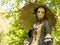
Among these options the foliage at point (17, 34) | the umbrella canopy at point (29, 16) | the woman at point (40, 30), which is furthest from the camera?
the foliage at point (17, 34)

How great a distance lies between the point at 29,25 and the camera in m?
6.30

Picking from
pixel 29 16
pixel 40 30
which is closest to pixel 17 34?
pixel 29 16

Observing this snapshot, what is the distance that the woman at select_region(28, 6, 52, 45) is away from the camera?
5.62 m

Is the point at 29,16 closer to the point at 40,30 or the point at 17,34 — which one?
the point at 40,30

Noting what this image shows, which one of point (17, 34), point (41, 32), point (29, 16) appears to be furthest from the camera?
point (17, 34)

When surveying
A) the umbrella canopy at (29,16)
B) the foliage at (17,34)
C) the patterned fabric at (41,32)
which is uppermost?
the umbrella canopy at (29,16)

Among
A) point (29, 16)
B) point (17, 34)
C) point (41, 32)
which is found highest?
point (29, 16)

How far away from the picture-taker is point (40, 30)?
5.77 m

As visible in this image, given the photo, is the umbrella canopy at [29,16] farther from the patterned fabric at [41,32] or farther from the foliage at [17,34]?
the foliage at [17,34]

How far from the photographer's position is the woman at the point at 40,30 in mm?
5625

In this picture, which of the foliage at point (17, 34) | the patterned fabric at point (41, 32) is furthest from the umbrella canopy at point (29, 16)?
the foliage at point (17, 34)

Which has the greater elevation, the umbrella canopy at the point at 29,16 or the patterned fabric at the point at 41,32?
the umbrella canopy at the point at 29,16

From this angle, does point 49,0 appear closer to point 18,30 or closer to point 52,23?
point 18,30

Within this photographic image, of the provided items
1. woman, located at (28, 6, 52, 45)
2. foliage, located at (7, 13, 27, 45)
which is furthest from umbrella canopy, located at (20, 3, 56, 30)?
foliage, located at (7, 13, 27, 45)
